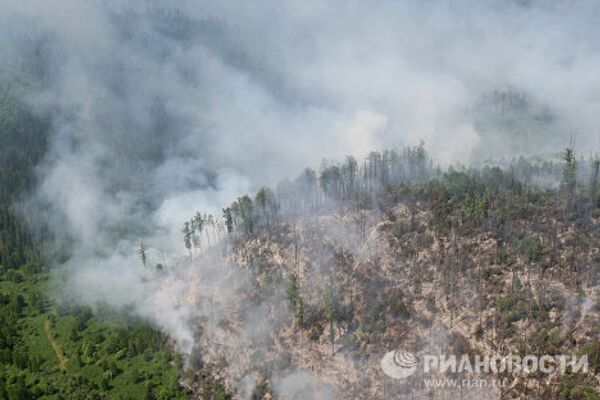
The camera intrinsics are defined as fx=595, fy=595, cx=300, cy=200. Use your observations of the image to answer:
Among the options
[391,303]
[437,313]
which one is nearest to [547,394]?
[437,313]

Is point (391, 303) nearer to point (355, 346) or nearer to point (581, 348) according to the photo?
point (355, 346)

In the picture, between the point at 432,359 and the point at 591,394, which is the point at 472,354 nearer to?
the point at 432,359

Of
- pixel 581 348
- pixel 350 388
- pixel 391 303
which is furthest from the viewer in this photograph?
pixel 391 303

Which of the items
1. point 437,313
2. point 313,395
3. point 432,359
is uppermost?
point 437,313

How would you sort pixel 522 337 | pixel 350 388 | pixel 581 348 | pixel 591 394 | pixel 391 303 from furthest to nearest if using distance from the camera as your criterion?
pixel 391 303, pixel 350 388, pixel 522 337, pixel 581 348, pixel 591 394

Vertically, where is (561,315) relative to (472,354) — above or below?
above

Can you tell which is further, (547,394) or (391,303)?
(391,303)
